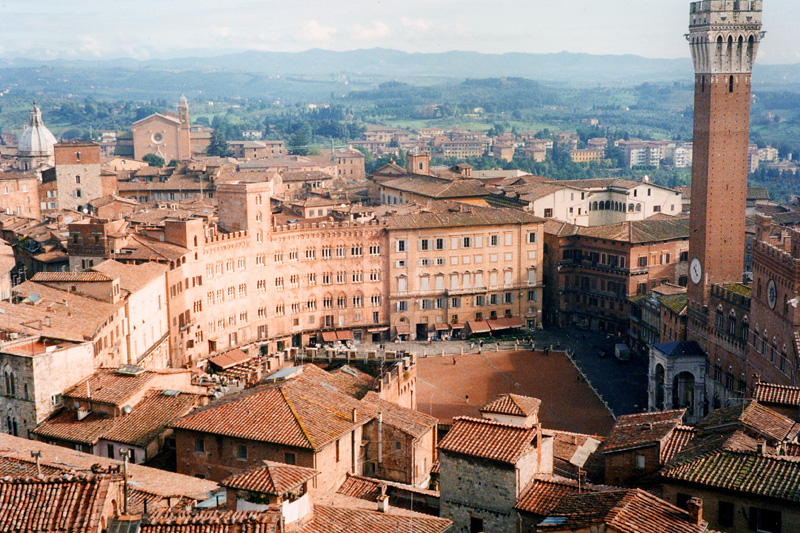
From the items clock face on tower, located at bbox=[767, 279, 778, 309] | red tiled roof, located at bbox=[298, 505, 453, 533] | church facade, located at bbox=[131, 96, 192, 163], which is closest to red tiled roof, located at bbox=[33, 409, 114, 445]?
red tiled roof, located at bbox=[298, 505, 453, 533]

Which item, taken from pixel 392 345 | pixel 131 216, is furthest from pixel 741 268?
pixel 131 216

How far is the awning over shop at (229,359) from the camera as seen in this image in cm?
7169

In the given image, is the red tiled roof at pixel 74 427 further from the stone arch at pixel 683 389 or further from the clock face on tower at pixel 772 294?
the stone arch at pixel 683 389

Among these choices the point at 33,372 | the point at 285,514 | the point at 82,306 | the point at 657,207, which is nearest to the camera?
the point at 285,514

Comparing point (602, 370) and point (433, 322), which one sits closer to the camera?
point (602, 370)

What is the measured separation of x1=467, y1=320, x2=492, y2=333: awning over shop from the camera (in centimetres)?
8406

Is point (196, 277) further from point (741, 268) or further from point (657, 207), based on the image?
point (657, 207)

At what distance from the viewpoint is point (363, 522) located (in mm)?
26125

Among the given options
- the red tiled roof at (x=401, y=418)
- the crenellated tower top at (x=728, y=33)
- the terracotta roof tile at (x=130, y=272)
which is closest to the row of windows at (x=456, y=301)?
the terracotta roof tile at (x=130, y=272)

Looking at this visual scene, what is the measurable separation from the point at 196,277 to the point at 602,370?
92.4 ft

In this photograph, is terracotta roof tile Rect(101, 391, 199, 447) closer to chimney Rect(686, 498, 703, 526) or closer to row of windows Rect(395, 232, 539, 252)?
chimney Rect(686, 498, 703, 526)

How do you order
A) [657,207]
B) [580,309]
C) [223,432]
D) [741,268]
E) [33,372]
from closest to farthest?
[223,432], [33,372], [741,268], [580,309], [657,207]

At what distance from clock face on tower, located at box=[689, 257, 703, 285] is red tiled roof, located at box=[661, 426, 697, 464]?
34789 millimetres

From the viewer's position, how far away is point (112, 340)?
52.2 meters
